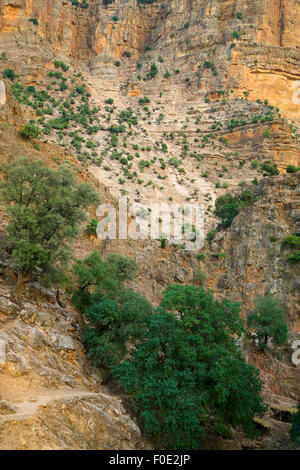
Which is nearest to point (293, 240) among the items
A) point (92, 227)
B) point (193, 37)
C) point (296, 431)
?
point (92, 227)

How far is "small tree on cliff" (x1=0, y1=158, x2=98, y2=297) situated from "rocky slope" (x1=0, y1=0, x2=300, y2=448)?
2.09 metres

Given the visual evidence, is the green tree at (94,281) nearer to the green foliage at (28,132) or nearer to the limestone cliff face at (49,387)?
the limestone cliff face at (49,387)

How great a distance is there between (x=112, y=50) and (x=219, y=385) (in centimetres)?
8696

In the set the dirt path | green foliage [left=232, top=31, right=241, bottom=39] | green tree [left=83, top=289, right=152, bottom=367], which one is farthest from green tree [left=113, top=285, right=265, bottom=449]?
green foliage [left=232, top=31, right=241, bottom=39]

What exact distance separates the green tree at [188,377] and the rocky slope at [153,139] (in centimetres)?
113

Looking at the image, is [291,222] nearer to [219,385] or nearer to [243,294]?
[243,294]

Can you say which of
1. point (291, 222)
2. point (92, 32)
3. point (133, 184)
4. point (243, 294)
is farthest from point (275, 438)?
point (92, 32)

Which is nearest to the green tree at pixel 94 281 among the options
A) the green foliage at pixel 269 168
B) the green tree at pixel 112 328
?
the green tree at pixel 112 328

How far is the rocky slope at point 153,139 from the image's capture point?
13602mm

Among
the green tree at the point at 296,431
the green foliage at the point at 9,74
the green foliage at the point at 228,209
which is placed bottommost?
the green tree at the point at 296,431

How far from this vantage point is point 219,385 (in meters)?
14.3

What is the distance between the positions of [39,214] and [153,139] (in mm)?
50114

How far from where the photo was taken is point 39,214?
A: 16.2 metres
